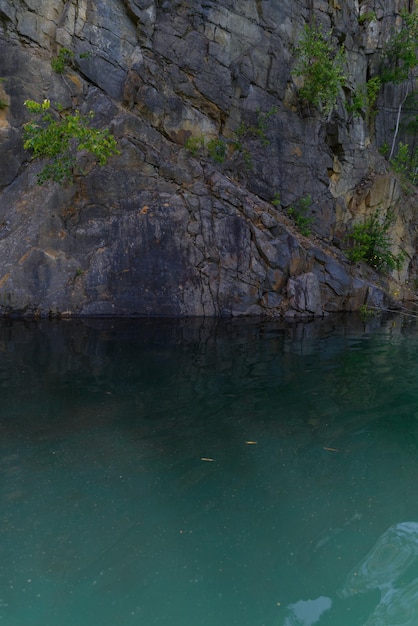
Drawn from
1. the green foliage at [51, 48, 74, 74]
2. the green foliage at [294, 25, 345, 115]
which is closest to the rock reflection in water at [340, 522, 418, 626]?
the green foliage at [51, 48, 74, 74]

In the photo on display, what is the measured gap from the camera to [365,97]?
2708 centimetres

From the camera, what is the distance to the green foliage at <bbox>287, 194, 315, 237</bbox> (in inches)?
875

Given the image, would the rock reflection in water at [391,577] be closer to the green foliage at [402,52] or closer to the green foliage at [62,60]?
the green foliage at [62,60]

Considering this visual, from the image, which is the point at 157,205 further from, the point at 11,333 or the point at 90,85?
the point at 11,333

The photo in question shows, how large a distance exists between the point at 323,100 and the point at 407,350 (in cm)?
1734

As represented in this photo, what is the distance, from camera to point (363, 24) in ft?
93.6

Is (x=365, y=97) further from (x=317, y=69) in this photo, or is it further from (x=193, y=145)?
(x=193, y=145)

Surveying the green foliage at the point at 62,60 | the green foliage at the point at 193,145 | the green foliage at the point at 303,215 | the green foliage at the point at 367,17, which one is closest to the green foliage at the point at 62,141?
the green foliage at the point at 62,60

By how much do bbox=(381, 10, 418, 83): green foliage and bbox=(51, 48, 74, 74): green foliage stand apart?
61.0 ft

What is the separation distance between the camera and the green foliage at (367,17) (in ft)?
91.6

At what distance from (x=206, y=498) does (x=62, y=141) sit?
45.8 ft

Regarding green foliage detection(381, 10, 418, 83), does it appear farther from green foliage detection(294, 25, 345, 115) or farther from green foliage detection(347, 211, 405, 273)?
green foliage detection(347, 211, 405, 273)

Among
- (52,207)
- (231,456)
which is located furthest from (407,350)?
(52,207)

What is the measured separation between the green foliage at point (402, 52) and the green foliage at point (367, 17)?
1650 millimetres
